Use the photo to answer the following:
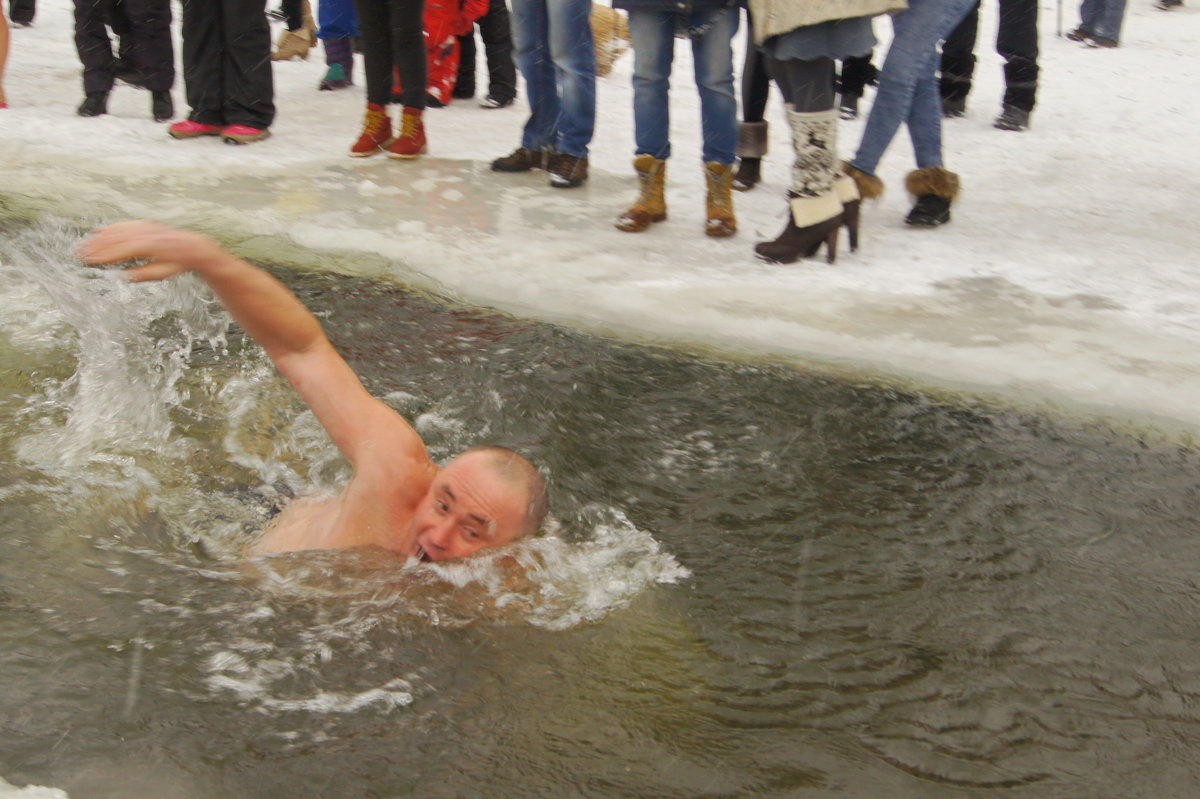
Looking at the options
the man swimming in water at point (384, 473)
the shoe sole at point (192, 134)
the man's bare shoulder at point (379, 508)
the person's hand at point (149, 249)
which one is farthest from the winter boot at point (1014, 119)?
the person's hand at point (149, 249)

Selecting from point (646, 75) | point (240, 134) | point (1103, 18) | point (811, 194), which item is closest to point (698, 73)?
point (646, 75)

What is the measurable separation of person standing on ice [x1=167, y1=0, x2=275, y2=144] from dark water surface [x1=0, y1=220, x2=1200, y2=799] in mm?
2412

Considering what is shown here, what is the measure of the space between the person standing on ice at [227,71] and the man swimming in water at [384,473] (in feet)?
13.0

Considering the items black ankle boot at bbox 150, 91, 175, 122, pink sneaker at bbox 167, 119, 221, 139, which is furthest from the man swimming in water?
black ankle boot at bbox 150, 91, 175, 122

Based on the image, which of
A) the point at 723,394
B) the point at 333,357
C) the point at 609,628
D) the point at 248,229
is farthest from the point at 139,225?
the point at 248,229

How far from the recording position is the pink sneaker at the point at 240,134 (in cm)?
634

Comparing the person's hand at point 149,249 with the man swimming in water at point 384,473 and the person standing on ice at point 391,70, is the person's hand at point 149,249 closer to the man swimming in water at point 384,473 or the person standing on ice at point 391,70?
the man swimming in water at point 384,473

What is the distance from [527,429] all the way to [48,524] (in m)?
1.39

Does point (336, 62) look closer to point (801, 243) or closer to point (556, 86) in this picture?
point (556, 86)

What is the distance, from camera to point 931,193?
548 centimetres

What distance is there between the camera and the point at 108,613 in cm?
261

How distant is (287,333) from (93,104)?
4.78 m

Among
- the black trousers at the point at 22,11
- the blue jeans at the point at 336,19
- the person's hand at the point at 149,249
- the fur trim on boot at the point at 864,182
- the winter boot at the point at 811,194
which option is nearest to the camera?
the person's hand at the point at 149,249

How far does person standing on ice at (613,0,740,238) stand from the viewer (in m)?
4.93
